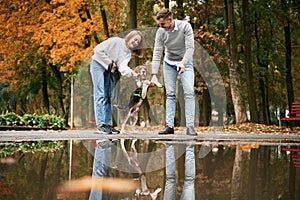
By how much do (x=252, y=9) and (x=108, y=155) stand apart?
70.3 ft

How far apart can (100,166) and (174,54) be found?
5.51 m

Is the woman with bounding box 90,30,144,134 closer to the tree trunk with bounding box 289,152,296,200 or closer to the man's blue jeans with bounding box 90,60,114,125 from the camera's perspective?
the man's blue jeans with bounding box 90,60,114,125

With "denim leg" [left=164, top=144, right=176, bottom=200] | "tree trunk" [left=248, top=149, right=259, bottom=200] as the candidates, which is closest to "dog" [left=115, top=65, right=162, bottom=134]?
"denim leg" [left=164, top=144, right=176, bottom=200]

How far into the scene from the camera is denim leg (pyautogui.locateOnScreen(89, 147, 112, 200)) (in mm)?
3652

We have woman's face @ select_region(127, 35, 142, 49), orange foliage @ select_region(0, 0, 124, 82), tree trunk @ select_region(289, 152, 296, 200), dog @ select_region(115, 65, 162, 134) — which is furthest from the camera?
orange foliage @ select_region(0, 0, 124, 82)

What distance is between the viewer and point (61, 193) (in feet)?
12.0

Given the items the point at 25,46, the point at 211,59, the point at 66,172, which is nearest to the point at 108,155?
the point at 66,172

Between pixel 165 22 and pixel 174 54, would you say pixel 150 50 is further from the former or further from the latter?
pixel 165 22

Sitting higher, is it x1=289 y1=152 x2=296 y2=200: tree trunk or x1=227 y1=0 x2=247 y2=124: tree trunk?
x1=227 y1=0 x2=247 y2=124: tree trunk

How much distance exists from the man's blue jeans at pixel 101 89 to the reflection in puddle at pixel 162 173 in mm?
3003

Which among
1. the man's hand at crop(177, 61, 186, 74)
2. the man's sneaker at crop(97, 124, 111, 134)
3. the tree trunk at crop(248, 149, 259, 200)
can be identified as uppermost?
the man's hand at crop(177, 61, 186, 74)

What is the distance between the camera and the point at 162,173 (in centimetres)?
511

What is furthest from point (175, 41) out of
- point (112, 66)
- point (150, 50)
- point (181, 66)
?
point (150, 50)

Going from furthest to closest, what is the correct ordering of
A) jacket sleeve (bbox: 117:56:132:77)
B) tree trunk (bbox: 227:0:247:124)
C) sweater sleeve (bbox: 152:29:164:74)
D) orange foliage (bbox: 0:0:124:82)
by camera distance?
orange foliage (bbox: 0:0:124:82) < tree trunk (bbox: 227:0:247:124) < sweater sleeve (bbox: 152:29:164:74) < jacket sleeve (bbox: 117:56:132:77)
